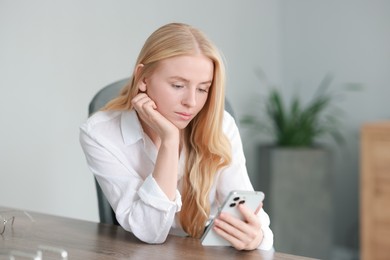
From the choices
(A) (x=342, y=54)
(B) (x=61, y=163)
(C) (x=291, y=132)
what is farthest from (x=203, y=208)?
(A) (x=342, y=54)

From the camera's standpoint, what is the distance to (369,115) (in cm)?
444

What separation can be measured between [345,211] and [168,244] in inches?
123

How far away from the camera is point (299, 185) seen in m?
4.28

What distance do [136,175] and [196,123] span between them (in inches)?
8.3

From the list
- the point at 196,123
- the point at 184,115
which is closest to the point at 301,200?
the point at 196,123

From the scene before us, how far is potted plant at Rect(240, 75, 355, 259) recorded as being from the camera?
4.27 metres

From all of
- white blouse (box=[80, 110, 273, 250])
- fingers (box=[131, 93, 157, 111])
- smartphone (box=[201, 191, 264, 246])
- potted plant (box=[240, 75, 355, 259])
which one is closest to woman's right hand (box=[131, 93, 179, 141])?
fingers (box=[131, 93, 157, 111])

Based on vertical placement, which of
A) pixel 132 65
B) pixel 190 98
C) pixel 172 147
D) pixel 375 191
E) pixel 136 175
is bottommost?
pixel 375 191

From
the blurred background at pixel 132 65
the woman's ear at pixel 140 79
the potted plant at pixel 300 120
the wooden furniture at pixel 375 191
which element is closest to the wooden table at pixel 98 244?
the woman's ear at pixel 140 79

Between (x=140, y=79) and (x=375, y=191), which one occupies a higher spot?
(x=140, y=79)

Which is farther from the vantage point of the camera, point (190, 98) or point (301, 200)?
point (301, 200)

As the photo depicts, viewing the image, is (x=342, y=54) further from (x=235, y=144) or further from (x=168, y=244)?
(x=168, y=244)

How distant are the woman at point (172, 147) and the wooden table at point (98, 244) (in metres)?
0.04

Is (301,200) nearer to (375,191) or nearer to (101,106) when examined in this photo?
(375,191)
